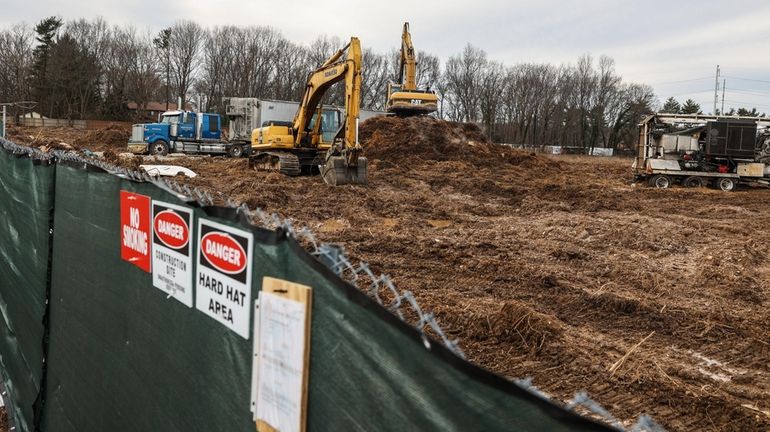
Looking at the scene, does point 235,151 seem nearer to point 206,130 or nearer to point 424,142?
point 206,130

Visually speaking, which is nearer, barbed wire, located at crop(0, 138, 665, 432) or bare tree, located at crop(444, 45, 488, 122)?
barbed wire, located at crop(0, 138, 665, 432)

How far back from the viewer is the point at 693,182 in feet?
75.2

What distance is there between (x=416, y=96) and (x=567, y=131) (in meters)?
66.6

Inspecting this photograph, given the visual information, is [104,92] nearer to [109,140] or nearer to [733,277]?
[109,140]

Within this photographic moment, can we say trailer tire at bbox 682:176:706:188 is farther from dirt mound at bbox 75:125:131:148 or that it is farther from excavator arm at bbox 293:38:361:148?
dirt mound at bbox 75:125:131:148

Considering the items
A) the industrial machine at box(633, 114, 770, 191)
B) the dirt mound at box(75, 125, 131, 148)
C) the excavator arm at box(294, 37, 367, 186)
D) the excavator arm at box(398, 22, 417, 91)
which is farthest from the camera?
the dirt mound at box(75, 125, 131, 148)

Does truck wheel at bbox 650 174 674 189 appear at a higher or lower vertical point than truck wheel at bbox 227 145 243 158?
lower

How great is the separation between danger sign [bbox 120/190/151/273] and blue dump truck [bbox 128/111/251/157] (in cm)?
3291

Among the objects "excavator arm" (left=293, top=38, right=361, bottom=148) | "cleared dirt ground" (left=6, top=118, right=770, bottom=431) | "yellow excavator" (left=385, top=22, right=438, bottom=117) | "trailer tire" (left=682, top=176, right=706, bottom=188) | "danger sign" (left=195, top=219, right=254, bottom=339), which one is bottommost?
"cleared dirt ground" (left=6, top=118, right=770, bottom=431)

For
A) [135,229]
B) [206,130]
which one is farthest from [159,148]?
[135,229]

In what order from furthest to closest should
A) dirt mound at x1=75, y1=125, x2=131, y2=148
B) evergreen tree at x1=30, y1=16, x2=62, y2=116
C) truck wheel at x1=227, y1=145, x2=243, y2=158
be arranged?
evergreen tree at x1=30, y1=16, x2=62, y2=116
dirt mound at x1=75, y1=125, x2=131, y2=148
truck wheel at x1=227, y1=145, x2=243, y2=158

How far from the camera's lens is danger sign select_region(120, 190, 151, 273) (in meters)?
3.00

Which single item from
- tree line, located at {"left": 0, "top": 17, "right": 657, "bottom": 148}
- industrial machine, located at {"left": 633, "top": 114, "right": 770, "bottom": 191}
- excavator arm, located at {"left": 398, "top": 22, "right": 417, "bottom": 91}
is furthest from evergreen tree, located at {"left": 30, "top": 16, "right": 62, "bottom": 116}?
industrial machine, located at {"left": 633, "top": 114, "right": 770, "bottom": 191}

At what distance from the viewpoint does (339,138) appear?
18484mm
